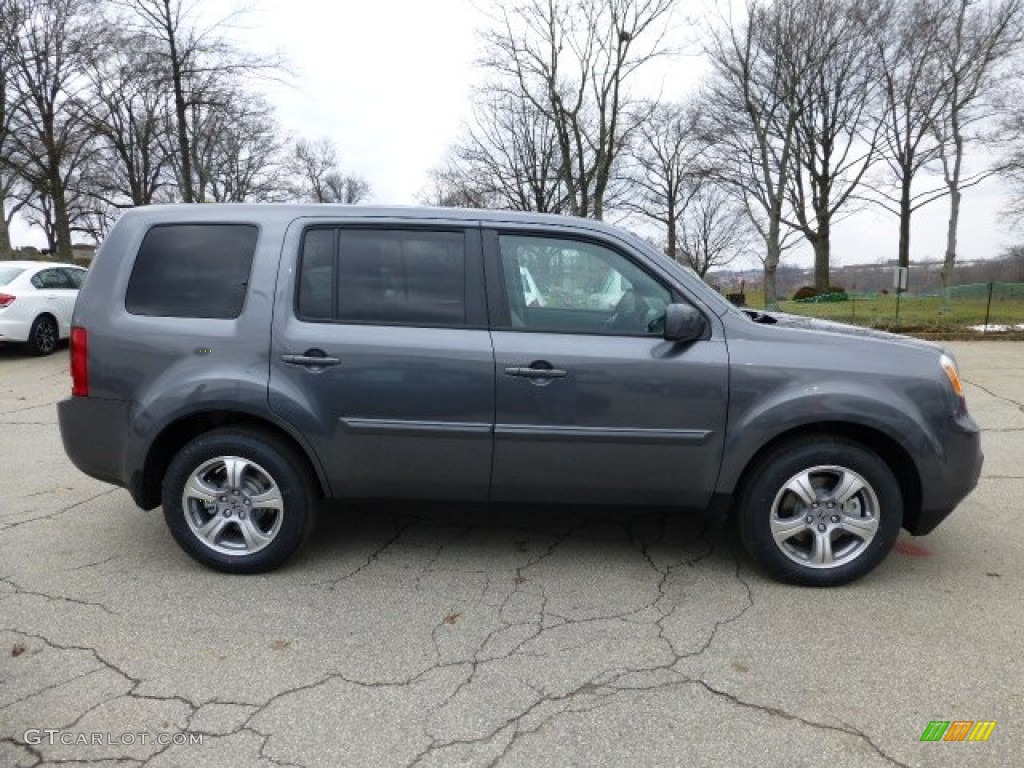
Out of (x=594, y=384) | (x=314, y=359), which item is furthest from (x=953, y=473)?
(x=314, y=359)

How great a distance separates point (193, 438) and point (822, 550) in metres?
3.18

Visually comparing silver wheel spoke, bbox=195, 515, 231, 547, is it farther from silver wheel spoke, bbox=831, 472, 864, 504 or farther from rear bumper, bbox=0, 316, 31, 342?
rear bumper, bbox=0, 316, 31, 342

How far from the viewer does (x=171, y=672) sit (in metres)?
2.50

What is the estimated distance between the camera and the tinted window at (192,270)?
3.22m

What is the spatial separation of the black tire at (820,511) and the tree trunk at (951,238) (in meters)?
30.9

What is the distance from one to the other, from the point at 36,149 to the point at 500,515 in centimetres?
2860

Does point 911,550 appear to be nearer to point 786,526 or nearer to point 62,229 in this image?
point 786,526

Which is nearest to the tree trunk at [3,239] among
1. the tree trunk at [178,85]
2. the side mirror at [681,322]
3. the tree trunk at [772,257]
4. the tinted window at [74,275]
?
the tree trunk at [178,85]

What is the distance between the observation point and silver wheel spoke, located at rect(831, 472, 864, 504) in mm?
3086

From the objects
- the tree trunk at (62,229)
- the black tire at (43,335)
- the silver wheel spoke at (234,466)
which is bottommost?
the silver wheel spoke at (234,466)

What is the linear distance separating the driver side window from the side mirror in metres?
0.14

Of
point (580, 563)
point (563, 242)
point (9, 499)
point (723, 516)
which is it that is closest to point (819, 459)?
point (723, 516)

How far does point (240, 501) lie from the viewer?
3268mm

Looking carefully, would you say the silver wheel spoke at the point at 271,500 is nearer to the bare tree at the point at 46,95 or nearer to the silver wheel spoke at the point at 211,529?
the silver wheel spoke at the point at 211,529
